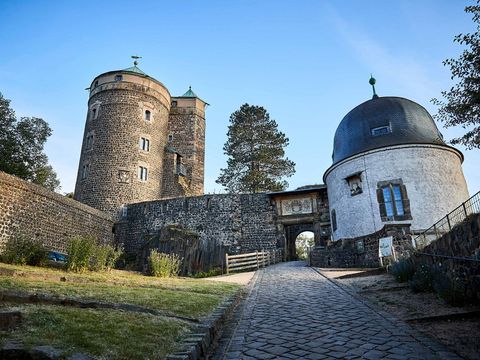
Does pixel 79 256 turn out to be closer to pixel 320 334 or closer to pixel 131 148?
pixel 320 334

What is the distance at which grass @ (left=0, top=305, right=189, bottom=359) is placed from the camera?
3080mm

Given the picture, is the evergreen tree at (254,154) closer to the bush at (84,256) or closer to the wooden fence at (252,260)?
the wooden fence at (252,260)

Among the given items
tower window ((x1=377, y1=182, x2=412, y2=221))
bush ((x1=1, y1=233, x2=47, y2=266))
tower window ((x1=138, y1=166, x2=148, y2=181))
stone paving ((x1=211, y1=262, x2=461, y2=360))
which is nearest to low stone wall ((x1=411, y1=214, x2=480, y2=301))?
stone paving ((x1=211, y1=262, x2=461, y2=360))

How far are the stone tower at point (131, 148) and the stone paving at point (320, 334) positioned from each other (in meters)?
21.9

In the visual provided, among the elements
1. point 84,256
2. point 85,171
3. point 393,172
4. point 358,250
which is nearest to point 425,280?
point 358,250

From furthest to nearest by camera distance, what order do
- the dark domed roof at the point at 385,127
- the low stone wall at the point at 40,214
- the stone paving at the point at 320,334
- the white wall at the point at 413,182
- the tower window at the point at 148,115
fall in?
the tower window at the point at 148,115, the dark domed roof at the point at 385,127, the white wall at the point at 413,182, the low stone wall at the point at 40,214, the stone paving at the point at 320,334

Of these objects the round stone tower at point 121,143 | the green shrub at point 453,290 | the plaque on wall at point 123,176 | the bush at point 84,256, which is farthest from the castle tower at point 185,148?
the green shrub at point 453,290

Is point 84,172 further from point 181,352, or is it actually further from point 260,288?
point 181,352

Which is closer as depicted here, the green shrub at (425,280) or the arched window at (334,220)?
the green shrub at (425,280)

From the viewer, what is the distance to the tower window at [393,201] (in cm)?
1619

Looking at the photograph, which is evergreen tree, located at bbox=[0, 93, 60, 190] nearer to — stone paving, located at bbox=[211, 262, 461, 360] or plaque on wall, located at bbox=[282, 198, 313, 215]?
plaque on wall, located at bbox=[282, 198, 313, 215]

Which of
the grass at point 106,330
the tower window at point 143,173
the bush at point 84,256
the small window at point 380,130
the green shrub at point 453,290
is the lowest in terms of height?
the grass at point 106,330

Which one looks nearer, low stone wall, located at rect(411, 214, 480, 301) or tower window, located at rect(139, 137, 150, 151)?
low stone wall, located at rect(411, 214, 480, 301)

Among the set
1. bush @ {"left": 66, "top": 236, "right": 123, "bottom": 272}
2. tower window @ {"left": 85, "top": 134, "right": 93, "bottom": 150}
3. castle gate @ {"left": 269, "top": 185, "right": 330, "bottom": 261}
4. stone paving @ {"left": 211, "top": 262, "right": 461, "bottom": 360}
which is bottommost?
stone paving @ {"left": 211, "top": 262, "right": 461, "bottom": 360}
